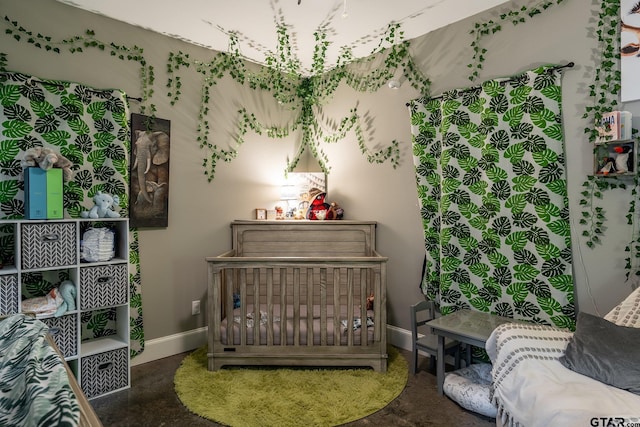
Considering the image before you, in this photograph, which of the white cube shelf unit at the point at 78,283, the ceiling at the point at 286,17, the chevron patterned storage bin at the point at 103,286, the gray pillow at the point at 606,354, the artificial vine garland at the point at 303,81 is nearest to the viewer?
the gray pillow at the point at 606,354

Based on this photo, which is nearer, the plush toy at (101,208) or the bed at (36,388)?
the bed at (36,388)

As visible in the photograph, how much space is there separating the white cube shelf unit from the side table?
2034 millimetres

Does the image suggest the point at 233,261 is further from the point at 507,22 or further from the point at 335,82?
the point at 507,22

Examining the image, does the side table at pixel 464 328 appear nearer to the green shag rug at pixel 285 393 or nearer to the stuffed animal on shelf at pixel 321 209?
the green shag rug at pixel 285 393

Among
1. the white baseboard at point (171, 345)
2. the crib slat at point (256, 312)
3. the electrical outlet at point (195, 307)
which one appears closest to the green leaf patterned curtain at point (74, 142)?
the white baseboard at point (171, 345)

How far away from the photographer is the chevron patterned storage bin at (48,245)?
85.0 inches

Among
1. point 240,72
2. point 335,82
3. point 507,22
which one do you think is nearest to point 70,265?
point 240,72

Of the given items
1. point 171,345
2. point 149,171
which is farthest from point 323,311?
point 149,171

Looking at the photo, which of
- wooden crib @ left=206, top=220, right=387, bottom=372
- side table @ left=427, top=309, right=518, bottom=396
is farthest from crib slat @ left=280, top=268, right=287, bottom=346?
side table @ left=427, top=309, right=518, bottom=396

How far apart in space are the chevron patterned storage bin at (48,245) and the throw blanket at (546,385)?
2.46 m

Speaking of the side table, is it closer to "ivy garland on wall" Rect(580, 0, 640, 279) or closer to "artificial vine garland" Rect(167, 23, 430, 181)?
"ivy garland on wall" Rect(580, 0, 640, 279)

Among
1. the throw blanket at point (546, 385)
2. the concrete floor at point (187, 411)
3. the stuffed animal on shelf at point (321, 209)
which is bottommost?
the concrete floor at point (187, 411)

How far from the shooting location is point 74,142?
254cm

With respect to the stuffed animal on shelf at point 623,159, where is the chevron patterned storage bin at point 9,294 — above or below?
below
